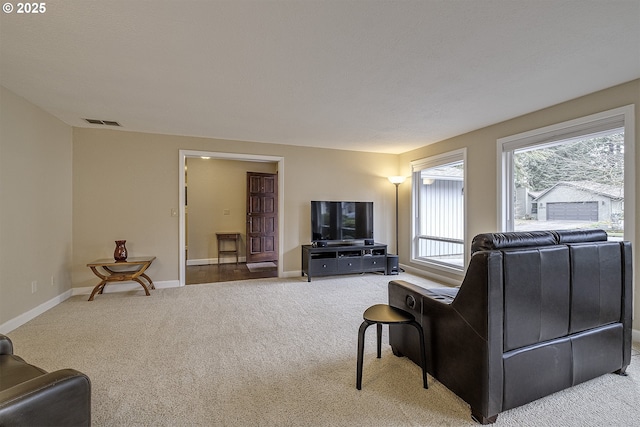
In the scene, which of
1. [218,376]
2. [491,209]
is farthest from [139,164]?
[491,209]

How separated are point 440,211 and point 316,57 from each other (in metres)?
3.96

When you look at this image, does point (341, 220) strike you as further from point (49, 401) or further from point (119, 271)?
point (49, 401)

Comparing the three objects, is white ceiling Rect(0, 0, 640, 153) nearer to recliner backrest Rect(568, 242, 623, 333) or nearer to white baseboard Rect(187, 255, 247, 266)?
recliner backrest Rect(568, 242, 623, 333)

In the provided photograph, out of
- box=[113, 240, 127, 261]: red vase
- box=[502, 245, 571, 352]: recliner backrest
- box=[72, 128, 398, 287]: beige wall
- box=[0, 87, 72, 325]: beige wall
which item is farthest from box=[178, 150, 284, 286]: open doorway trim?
box=[502, 245, 571, 352]: recliner backrest

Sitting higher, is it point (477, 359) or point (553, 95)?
point (553, 95)

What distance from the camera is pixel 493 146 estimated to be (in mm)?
3975

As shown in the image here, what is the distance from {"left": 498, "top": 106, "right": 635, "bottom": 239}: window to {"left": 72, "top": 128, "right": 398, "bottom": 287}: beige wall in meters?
3.15

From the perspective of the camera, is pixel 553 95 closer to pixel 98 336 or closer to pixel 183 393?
pixel 183 393

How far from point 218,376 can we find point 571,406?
2306 millimetres

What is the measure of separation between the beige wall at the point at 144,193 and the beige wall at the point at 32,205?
19 cm

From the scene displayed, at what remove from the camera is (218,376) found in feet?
6.81

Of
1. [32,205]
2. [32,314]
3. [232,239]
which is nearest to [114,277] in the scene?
[32,314]

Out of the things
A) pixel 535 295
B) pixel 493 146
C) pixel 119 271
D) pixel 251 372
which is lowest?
pixel 251 372

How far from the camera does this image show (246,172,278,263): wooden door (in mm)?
6691
